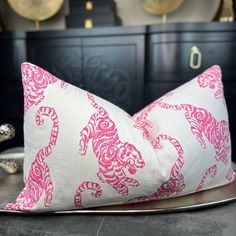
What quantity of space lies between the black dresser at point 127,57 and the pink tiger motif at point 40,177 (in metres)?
1.19

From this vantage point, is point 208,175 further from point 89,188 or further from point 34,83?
point 34,83

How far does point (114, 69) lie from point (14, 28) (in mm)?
981

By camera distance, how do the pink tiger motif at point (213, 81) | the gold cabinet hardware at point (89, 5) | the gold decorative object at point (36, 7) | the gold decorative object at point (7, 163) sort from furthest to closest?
1. the gold decorative object at point (36, 7)
2. the gold cabinet hardware at point (89, 5)
3. the gold decorative object at point (7, 163)
4. the pink tiger motif at point (213, 81)

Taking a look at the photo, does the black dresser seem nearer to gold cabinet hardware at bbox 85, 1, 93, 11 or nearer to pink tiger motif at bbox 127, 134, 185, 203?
gold cabinet hardware at bbox 85, 1, 93, 11

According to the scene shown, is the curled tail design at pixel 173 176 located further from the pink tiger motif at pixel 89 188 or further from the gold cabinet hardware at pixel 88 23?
the gold cabinet hardware at pixel 88 23

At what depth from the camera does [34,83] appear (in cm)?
45

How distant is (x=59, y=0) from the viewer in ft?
5.79

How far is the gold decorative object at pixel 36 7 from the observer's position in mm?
1741

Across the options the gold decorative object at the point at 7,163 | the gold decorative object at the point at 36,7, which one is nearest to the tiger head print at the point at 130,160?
the gold decorative object at the point at 7,163

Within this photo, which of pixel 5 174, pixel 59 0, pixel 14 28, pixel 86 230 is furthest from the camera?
pixel 14 28

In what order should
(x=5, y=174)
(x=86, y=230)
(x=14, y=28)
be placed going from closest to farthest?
1. (x=86, y=230)
2. (x=5, y=174)
3. (x=14, y=28)

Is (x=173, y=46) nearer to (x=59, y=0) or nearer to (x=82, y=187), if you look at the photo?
(x=59, y=0)

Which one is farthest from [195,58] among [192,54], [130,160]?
[130,160]

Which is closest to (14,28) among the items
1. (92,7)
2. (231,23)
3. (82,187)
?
(92,7)
